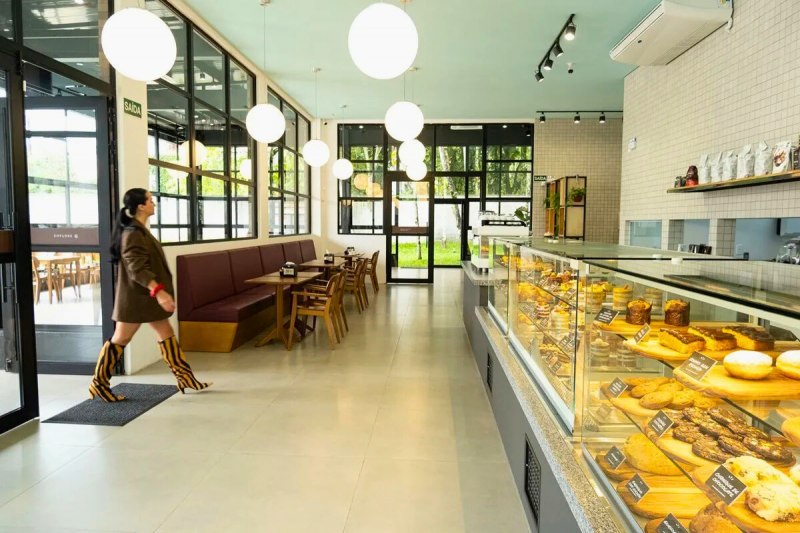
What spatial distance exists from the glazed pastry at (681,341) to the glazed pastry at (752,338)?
96mm

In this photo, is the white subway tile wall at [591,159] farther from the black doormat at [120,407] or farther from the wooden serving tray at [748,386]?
the wooden serving tray at [748,386]

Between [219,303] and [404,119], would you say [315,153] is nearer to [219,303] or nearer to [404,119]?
[404,119]

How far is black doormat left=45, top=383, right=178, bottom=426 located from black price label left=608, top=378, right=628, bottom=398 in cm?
326

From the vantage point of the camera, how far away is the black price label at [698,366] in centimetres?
135

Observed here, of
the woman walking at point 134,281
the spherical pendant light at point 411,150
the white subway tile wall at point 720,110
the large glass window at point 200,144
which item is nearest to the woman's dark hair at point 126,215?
the woman walking at point 134,281

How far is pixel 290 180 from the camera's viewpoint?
34.6ft

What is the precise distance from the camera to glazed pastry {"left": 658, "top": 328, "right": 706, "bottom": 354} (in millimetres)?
1602

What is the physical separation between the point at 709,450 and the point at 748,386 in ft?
0.62

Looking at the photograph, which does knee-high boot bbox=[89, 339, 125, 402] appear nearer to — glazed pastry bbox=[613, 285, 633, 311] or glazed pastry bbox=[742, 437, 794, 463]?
glazed pastry bbox=[613, 285, 633, 311]

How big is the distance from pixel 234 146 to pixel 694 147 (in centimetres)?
619

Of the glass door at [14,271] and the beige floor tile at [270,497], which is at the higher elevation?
the glass door at [14,271]

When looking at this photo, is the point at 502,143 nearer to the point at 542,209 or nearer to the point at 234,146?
the point at 542,209

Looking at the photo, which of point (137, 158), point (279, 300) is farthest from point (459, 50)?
point (137, 158)

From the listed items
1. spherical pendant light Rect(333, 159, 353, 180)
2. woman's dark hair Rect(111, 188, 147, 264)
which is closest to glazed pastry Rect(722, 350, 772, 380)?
woman's dark hair Rect(111, 188, 147, 264)
